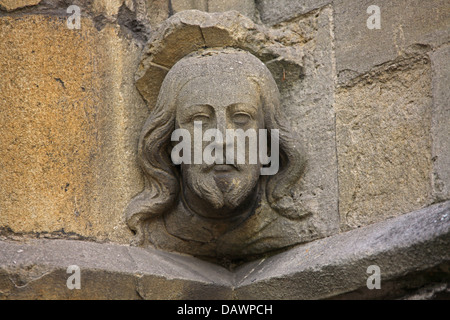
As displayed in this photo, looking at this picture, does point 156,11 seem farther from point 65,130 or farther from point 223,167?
point 223,167

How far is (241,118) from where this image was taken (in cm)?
A: 377

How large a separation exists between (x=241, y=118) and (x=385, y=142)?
22.9 inches

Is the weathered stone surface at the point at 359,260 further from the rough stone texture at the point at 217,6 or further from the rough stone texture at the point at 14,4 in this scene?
the rough stone texture at the point at 14,4

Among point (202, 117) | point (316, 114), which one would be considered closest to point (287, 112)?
point (316, 114)

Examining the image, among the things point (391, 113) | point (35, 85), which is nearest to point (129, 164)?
point (35, 85)

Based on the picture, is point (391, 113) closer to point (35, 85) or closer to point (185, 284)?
point (185, 284)

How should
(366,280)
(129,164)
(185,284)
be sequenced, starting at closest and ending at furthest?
(366,280)
(185,284)
(129,164)

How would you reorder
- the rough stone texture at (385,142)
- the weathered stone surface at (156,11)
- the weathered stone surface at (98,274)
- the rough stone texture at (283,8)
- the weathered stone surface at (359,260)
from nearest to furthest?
the weathered stone surface at (359,260), the weathered stone surface at (98,274), the rough stone texture at (385,142), the rough stone texture at (283,8), the weathered stone surface at (156,11)

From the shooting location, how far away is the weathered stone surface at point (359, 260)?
10.6 ft

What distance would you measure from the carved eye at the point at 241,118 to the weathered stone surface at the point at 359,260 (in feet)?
1.83

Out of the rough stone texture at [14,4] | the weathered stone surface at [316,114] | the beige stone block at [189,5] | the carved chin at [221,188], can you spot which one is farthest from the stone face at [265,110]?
the rough stone texture at [14,4]

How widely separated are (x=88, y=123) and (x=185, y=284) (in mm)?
781

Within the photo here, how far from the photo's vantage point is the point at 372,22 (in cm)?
388

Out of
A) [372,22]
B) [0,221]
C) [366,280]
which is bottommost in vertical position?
[366,280]
